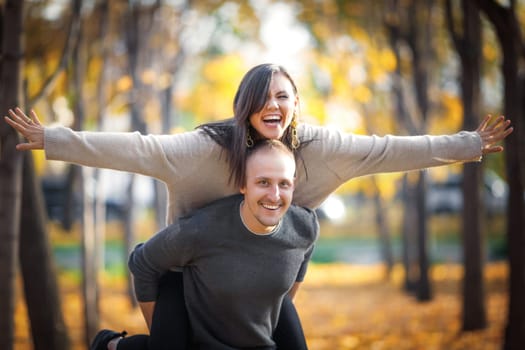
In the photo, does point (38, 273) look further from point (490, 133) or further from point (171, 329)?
point (490, 133)

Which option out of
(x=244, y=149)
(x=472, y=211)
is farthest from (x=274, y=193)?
(x=472, y=211)

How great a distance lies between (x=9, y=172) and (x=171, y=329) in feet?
6.31

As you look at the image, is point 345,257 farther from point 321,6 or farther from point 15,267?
point 15,267

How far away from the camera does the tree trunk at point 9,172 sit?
4.54 meters

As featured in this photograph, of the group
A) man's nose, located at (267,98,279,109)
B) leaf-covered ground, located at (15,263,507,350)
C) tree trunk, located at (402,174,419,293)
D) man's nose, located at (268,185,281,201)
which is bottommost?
leaf-covered ground, located at (15,263,507,350)

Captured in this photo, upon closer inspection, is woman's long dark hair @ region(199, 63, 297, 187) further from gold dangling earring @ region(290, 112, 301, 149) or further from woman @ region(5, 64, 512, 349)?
gold dangling earring @ region(290, 112, 301, 149)

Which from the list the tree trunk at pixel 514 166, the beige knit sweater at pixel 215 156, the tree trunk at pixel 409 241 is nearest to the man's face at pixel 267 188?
the beige knit sweater at pixel 215 156

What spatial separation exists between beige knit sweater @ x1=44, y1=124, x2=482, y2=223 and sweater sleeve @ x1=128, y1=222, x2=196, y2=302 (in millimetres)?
220

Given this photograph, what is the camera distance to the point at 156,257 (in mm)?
3354

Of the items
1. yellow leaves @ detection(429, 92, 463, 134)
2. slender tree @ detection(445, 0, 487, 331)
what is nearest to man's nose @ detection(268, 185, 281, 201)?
slender tree @ detection(445, 0, 487, 331)

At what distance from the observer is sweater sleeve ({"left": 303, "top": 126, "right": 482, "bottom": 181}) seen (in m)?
3.54

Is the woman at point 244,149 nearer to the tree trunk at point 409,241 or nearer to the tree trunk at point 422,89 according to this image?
the tree trunk at point 422,89

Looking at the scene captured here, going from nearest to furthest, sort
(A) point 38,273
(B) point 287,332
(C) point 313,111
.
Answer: (B) point 287,332 < (A) point 38,273 < (C) point 313,111

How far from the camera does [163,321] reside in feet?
11.2
